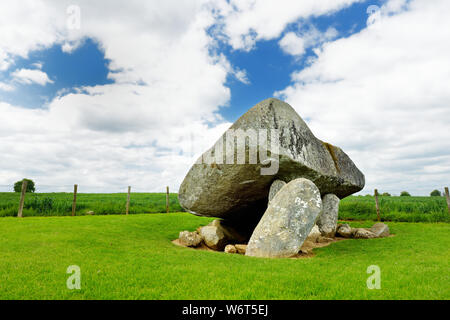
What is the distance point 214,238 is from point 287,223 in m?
3.50

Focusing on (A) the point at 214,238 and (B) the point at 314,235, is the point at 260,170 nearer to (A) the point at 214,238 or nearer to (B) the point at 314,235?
(A) the point at 214,238

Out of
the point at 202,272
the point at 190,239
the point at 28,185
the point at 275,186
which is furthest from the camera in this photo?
the point at 28,185

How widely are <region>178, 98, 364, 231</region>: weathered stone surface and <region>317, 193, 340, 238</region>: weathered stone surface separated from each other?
347 millimetres

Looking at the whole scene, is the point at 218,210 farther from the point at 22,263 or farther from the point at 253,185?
the point at 22,263

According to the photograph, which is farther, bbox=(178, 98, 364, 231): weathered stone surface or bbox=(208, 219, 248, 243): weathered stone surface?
bbox=(208, 219, 248, 243): weathered stone surface

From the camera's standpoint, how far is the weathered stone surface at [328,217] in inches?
461

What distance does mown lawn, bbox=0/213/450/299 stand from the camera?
434cm

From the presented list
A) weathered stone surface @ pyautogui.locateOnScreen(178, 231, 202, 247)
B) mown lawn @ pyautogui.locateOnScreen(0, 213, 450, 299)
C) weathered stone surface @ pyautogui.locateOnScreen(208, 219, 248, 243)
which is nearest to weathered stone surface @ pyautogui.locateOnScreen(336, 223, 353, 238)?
mown lawn @ pyautogui.locateOnScreen(0, 213, 450, 299)

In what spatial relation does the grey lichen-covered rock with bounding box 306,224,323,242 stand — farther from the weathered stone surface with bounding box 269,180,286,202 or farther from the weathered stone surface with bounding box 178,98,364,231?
the weathered stone surface with bounding box 269,180,286,202

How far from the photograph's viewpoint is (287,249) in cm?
753

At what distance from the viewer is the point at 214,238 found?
10.4 metres

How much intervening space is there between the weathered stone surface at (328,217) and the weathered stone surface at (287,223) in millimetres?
4056

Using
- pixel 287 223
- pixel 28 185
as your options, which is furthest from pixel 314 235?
pixel 28 185
